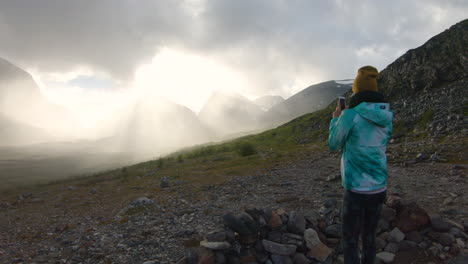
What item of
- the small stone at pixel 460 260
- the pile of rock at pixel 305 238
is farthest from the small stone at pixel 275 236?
the small stone at pixel 460 260

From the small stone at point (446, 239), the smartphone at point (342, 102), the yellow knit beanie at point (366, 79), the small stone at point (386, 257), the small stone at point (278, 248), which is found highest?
the yellow knit beanie at point (366, 79)

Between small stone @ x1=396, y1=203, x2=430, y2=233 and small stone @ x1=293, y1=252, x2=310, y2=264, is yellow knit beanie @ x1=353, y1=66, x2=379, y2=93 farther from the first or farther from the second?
small stone @ x1=396, y1=203, x2=430, y2=233

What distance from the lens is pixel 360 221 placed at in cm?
553

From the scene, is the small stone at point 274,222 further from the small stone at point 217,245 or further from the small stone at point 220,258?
the small stone at point 220,258

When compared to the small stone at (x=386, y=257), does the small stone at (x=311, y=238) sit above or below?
above

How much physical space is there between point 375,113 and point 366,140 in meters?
0.52

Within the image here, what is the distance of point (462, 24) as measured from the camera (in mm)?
38938

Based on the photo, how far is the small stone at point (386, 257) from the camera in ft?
22.2

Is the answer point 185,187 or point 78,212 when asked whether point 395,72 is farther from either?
point 78,212

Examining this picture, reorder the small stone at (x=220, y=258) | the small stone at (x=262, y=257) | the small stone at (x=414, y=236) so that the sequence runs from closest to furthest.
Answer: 1. the small stone at (x=220, y=258)
2. the small stone at (x=262, y=257)
3. the small stone at (x=414, y=236)

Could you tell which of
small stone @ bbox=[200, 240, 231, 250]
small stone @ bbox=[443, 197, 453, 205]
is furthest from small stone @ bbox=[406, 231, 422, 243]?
small stone @ bbox=[200, 240, 231, 250]

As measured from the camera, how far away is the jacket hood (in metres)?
4.84

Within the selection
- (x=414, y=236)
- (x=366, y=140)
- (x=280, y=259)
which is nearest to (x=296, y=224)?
(x=280, y=259)

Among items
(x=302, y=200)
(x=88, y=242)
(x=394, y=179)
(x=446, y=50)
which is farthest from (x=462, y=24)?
(x=88, y=242)
